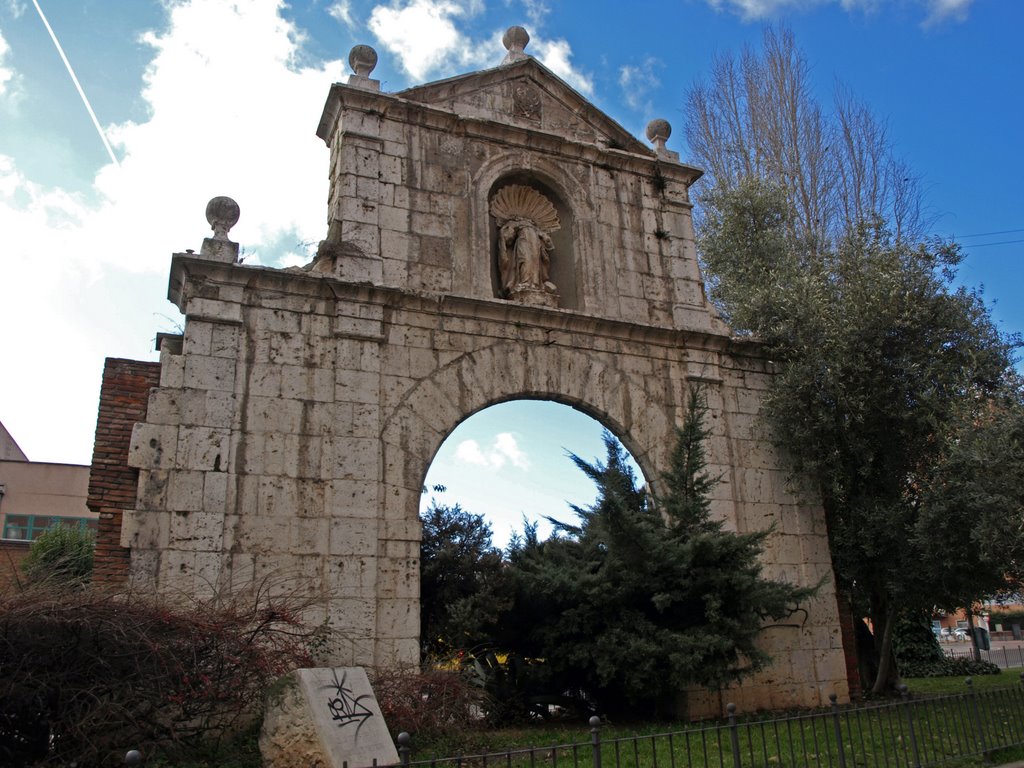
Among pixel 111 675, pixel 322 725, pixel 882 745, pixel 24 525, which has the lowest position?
pixel 882 745

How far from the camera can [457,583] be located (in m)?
11.6

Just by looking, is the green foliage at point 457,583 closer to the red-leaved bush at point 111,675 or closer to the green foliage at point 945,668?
the red-leaved bush at point 111,675

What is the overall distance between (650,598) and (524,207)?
5.87 metres

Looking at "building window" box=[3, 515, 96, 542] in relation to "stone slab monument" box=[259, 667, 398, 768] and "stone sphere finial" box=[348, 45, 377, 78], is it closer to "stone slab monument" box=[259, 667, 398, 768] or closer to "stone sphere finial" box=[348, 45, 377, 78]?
"stone sphere finial" box=[348, 45, 377, 78]

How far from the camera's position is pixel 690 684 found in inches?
399

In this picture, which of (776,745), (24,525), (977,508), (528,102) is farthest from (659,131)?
(24,525)

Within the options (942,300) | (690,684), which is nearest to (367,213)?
(690,684)

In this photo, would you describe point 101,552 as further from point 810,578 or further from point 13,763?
point 810,578

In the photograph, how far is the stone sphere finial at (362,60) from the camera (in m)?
12.0

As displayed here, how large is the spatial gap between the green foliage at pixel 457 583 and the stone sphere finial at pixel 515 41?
6758 millimetres

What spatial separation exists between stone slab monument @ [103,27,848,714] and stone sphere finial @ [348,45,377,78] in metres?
0.07

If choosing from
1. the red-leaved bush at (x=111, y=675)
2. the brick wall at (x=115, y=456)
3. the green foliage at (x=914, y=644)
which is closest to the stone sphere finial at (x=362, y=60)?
the brick wall at (x=115, y=456)

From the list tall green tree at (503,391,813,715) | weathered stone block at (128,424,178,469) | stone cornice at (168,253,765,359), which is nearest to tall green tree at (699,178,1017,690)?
stone cornice at (168,253,765,359)

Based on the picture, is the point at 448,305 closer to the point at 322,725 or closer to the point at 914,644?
the point at 322,725
